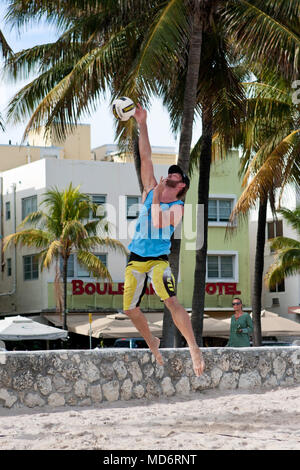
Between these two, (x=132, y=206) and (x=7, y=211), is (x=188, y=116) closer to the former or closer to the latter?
(x=132, y=206)

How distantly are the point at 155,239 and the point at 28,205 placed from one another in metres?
31.4

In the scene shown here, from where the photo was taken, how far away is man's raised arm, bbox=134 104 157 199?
325 inches

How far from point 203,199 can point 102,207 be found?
1968 centimetres

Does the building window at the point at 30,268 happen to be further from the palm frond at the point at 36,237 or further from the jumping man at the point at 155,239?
the jumping man at the point at 155,239

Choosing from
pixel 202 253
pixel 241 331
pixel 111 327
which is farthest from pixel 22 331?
pixel 241 331

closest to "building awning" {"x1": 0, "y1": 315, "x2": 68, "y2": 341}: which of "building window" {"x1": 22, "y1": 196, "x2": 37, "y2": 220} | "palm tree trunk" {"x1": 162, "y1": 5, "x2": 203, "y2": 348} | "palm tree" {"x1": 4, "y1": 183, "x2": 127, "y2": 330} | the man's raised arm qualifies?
"palm tree" {"x1": 4, "y1": 183, "x2": 127, "y2": 330}

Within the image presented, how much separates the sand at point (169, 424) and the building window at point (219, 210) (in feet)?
101

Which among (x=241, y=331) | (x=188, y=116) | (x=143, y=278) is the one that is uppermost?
(x=188, y=116)

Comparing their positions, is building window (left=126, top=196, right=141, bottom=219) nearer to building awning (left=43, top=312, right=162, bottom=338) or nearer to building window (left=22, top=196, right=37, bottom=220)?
building window (left=22, top=196, right=37, bottom=220)

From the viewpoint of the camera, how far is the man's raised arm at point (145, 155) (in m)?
8.27

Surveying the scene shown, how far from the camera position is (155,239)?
8.41 meters

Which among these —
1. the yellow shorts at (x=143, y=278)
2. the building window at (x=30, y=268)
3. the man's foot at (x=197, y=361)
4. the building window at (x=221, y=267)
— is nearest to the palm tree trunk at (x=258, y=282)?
the man's foot at (x=197, y=361)
